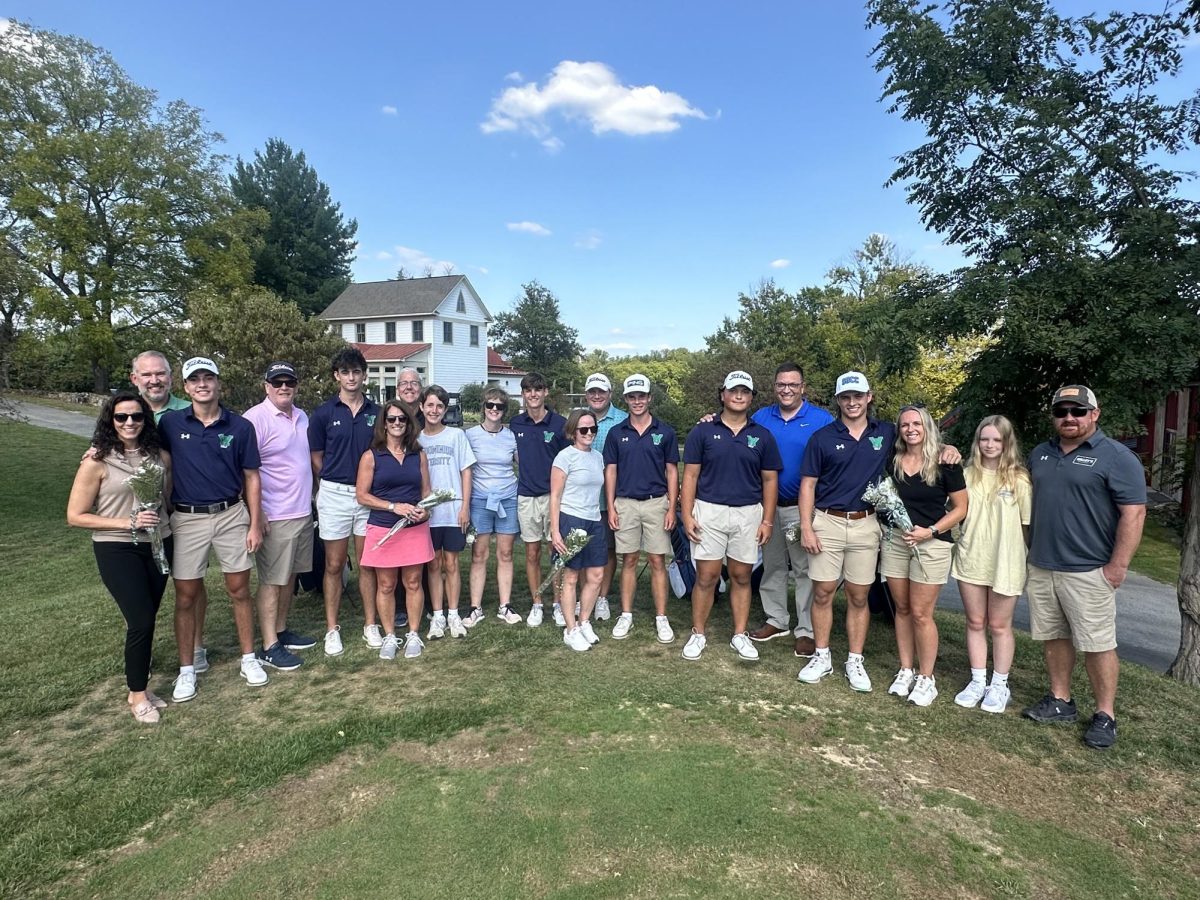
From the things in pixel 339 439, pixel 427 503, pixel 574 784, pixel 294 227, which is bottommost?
pixel 574 784

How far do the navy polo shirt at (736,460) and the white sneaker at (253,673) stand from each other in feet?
10.8

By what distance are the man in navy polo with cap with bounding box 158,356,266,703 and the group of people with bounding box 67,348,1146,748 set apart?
13 mm

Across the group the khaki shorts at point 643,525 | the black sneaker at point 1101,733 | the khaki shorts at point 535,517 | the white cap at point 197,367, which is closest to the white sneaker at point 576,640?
the khaki shorts at point 643,525

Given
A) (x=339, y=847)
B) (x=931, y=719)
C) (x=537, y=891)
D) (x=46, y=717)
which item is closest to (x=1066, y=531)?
(x=931, y=719)

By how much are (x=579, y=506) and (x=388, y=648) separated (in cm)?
177

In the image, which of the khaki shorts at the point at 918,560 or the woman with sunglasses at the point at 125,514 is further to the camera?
the khaki shorts at the point at 918,560

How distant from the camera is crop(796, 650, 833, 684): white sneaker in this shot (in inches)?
182

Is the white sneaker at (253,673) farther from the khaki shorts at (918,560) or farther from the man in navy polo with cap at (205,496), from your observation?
Result: the khaki shorts at (918,560)

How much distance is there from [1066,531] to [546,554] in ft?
22.4

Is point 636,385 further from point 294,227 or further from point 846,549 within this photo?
point 294,227

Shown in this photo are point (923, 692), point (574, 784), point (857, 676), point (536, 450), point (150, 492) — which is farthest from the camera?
point (536, 450)

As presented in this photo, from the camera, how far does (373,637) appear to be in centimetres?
521

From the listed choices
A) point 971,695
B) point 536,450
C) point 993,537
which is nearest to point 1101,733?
point 971,695

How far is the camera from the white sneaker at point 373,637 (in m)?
5.18
